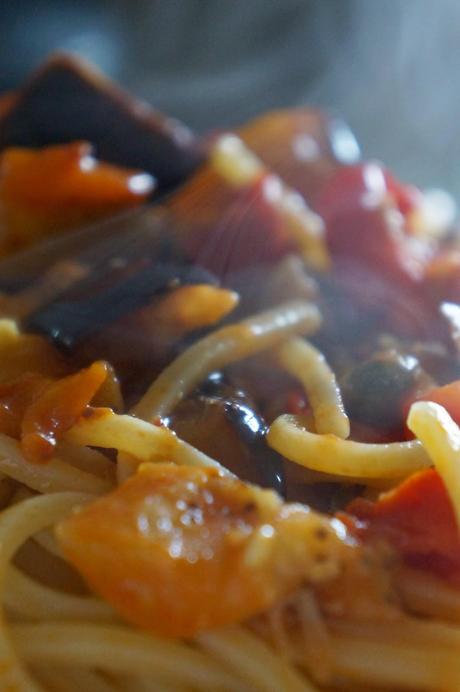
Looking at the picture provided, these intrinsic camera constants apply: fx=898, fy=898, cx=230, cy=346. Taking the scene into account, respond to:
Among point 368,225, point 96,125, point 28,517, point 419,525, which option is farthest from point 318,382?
point 96,125

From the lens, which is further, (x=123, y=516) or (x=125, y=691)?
(x=125, y=691)

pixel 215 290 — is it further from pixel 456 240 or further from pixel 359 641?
pixel 456 240

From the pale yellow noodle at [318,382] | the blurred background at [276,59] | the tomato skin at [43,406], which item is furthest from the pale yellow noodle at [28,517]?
the blurred background at [276,59]

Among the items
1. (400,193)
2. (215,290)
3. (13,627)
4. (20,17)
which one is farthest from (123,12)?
(13,627)

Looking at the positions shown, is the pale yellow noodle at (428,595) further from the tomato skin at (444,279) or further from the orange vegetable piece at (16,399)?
the tomato skin at (444,279)

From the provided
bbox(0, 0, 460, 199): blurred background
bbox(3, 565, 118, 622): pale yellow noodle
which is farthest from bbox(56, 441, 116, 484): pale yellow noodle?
bbox(0, 0, 460, 199): blurred background

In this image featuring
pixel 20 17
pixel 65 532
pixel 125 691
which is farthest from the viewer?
pixel 20 17
